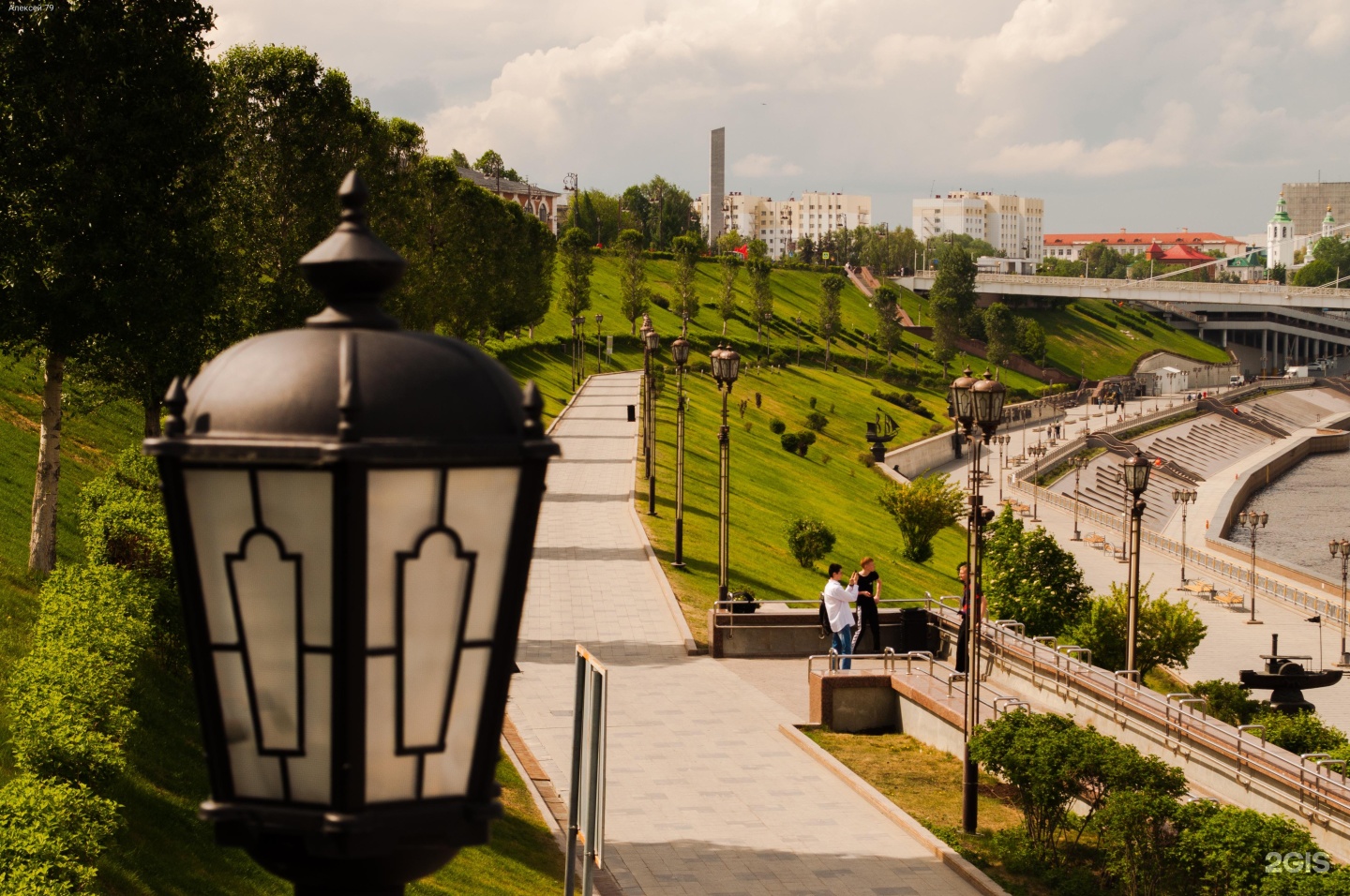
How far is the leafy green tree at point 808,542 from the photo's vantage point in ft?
98.5

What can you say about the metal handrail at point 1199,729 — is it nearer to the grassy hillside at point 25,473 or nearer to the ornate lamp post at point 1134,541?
the ornate lamp post at point 1134,541

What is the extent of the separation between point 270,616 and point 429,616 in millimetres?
251

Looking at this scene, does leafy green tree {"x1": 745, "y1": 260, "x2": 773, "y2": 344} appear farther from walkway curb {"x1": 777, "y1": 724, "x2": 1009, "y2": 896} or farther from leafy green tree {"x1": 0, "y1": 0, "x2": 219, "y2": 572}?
leafy green tree {"x1": 0, "y1": 0, "x2": 219, "y2": 572}

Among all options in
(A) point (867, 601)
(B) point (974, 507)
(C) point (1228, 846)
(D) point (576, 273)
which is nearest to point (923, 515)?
(A) point (867, 601)

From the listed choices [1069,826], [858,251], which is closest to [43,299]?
[1069,826]

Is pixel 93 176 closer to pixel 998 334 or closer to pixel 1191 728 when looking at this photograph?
pixel 1191 728

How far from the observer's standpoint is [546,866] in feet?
39.1

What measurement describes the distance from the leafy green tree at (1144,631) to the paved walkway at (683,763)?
17.7 ft

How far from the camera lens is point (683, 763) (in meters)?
15.9

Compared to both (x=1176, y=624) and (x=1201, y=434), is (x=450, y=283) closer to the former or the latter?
(x=1176, y=624)

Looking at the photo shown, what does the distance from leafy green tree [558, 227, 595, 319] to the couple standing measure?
46.9 metres

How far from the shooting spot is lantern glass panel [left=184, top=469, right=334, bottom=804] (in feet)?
7.12

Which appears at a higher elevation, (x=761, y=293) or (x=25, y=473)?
(x=761, y=293)

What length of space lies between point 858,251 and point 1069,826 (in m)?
131
